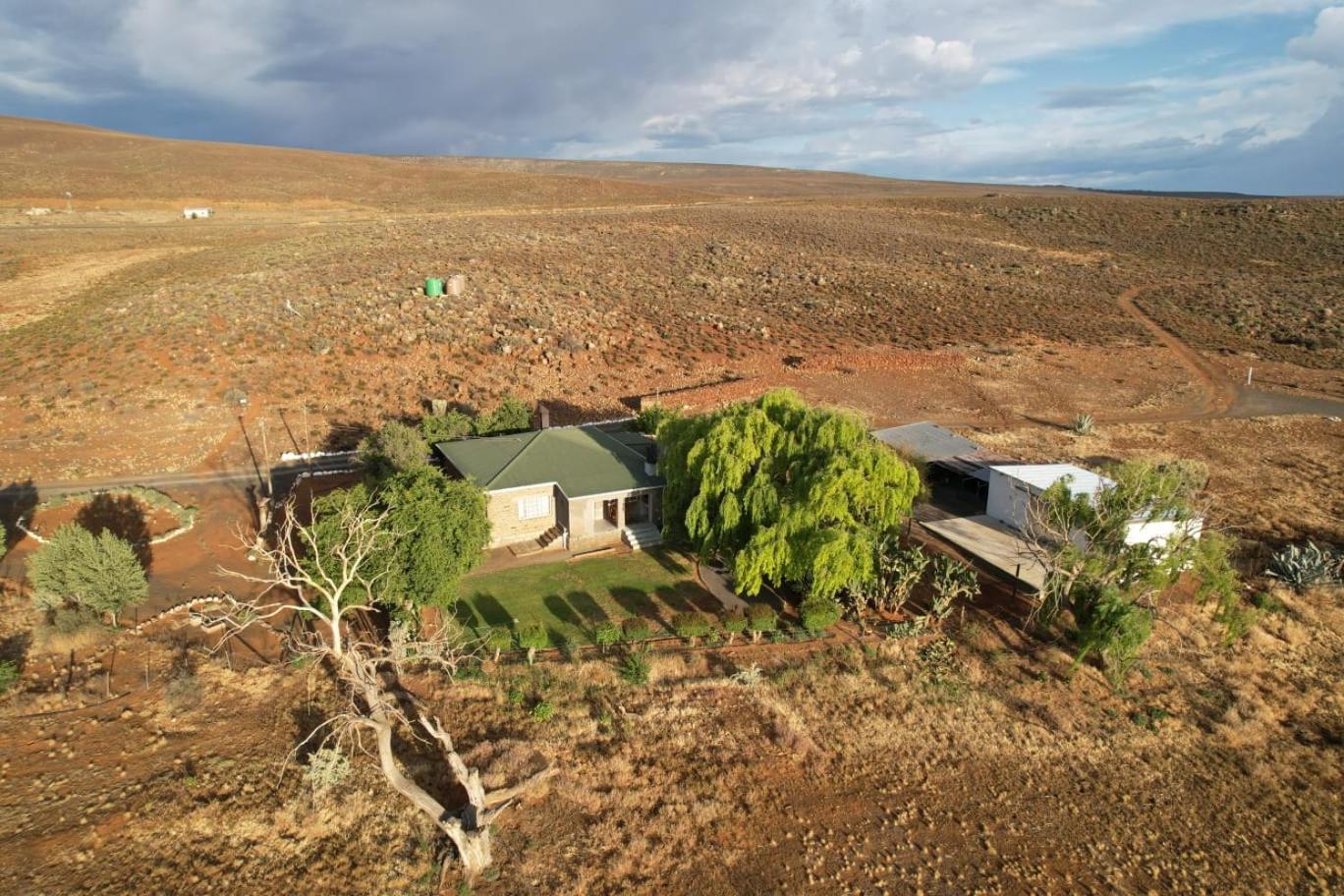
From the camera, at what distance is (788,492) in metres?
20.7

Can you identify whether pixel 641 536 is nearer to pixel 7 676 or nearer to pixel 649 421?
pixel 649 421

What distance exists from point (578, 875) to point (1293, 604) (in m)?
21.7

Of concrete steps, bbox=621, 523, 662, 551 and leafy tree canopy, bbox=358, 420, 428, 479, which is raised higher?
leafy tree canopy, bbox=358, 420, 428, 479

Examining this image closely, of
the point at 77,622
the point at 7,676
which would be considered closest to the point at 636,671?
the point at 77,622

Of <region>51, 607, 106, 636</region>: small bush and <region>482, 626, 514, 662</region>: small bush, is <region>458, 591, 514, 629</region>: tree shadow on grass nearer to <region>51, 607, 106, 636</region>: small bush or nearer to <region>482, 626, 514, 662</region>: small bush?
<region>482, 626, 514, 662</region>: small bush

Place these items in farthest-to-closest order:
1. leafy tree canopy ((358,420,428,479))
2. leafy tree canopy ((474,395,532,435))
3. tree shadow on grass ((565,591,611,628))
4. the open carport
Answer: leafy tree canopy ((474,395,532,435)) < leafy tree canopy ((358,420,428,479)) < the open carport < tree shadow on grass ((565,591,611,628))

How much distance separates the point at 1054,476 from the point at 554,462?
1613cm

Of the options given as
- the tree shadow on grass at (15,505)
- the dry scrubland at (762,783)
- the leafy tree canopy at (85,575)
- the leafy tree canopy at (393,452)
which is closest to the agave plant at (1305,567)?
the dry scrubland at (762,783)

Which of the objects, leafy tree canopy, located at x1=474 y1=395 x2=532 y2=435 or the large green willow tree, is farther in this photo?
leafy tree canopy, located at x1=474 y1=395 x2=532 y2=435

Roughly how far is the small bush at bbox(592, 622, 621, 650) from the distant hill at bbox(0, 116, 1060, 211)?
9336cm

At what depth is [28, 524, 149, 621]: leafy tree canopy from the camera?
61.8 feet

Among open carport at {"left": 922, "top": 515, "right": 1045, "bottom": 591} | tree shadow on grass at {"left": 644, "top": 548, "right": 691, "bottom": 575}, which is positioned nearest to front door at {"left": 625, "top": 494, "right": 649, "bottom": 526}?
tree shadow on grass at {"left": 644, "top": 548, "right": 691, "bottom": 575}

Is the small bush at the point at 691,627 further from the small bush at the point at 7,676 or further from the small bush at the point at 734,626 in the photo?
the small bush at the point at 7,676

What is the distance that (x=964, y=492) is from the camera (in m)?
29.0
